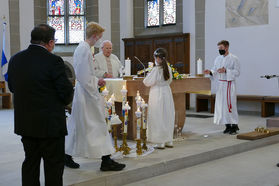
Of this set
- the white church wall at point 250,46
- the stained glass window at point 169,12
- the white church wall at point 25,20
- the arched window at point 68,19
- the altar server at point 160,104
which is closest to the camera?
the altar server at point 160,104

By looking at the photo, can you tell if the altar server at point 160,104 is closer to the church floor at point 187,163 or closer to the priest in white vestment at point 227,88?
the church floor at point 187,163

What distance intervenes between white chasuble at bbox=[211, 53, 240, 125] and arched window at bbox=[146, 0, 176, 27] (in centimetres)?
596

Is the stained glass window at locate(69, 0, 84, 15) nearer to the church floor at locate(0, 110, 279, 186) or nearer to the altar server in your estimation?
the church floor at locate(0, 110, 279, 186)

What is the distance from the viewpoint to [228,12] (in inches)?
445

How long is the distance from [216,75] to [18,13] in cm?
829

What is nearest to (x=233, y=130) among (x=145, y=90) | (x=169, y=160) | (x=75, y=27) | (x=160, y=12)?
(x=145, y=90)

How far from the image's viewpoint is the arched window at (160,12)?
13.2 metres

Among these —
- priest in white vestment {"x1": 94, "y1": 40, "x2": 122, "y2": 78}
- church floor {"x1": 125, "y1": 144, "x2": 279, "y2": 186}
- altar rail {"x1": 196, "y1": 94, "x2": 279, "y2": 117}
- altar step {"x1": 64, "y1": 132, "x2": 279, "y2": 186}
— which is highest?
priest in white vestment {"x1": 94, "y1": 40, "x2": 122, "y2": 78}

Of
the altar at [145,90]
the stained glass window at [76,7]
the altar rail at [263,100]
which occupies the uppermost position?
the stained glass window at [76,7]

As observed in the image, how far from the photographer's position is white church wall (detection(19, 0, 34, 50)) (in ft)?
43.7

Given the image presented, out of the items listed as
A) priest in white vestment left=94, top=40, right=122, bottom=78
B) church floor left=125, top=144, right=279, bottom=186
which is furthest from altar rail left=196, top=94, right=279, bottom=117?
priest in white vestment left=94, top=40, right=122, bottom=78

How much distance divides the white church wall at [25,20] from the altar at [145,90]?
25.0ft

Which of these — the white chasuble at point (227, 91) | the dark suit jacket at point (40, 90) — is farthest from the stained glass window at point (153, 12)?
the dark suit jacket at point (40, 90)

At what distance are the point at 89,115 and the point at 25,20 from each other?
9930 mm
